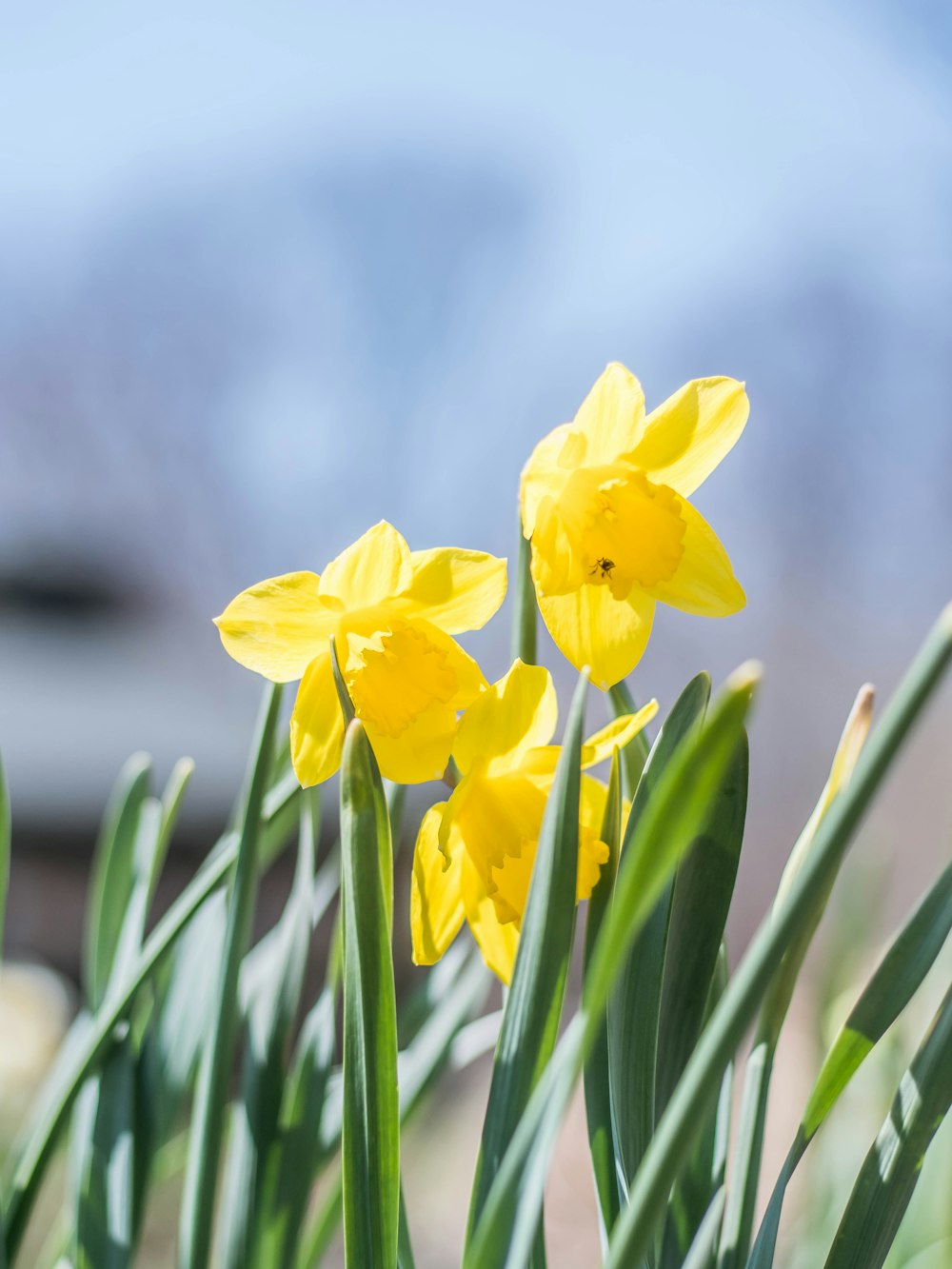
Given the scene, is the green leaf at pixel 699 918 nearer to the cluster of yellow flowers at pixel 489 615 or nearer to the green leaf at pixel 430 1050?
the cluster of yellow flowers at pixel 489 615

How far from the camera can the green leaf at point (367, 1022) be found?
26 cm

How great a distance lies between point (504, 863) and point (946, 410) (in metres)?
2.76

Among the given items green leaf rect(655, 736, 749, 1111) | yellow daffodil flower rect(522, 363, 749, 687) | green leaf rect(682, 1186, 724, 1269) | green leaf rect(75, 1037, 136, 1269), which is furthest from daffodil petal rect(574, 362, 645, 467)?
green leaf rect(75, 1037, 136, 1269)

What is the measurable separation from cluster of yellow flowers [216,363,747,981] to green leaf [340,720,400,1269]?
0.11ft

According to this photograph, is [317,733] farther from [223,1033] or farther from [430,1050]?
[430,1050]

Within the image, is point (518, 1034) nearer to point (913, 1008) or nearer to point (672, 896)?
point (672, 896)

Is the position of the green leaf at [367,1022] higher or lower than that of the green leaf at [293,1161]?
higher

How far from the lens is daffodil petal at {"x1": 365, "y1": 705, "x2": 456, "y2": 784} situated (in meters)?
0.31

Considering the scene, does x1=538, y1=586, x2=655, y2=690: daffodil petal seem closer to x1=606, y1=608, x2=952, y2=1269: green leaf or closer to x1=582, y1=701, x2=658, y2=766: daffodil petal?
x1=582, y1=701, x2=658, y2=766: daffodil petal

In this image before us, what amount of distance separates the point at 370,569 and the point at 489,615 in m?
0.04

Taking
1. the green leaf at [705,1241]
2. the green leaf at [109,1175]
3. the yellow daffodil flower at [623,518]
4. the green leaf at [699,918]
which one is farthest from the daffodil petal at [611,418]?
the green leaf at [109,1175]

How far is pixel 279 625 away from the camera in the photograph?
12.4 inches

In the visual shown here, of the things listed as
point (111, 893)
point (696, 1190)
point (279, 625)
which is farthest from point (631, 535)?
point (111, 893)

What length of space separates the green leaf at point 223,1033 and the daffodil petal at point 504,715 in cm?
7
